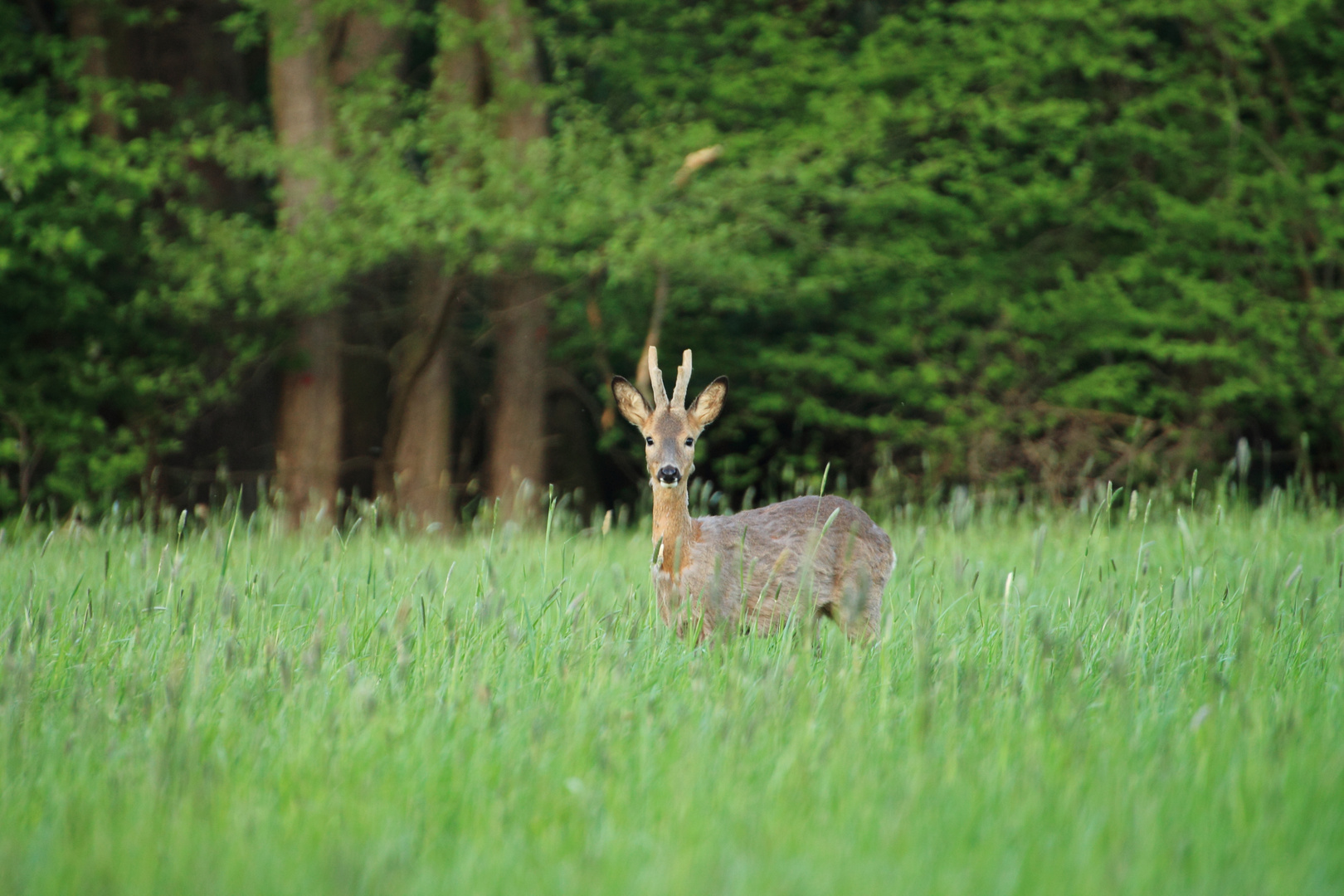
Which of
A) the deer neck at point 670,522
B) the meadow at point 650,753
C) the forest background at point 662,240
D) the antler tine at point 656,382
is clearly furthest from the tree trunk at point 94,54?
the deer neck at point 670,522

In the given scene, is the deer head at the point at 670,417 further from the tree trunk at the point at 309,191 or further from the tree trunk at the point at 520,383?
the tree trunk at the point at 520,383

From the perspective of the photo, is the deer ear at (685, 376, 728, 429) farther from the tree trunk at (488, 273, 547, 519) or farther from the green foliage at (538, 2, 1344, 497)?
the green foliage at (538, 2, 1344, 497)

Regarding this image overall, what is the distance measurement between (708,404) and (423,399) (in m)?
8.45

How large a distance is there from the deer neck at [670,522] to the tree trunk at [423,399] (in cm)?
799

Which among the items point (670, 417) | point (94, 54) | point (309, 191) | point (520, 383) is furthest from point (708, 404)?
point (94, 54)

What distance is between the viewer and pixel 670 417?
16.7 ft

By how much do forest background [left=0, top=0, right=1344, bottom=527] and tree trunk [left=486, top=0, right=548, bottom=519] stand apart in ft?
0.13

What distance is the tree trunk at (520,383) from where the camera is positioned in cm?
1342

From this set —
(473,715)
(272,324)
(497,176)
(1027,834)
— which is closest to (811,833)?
(1027,834)

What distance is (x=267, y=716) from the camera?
3.55 m

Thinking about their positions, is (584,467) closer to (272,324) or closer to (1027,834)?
(272,324)

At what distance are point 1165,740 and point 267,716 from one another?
7.69 ft

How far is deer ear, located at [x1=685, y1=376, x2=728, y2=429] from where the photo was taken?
5.19 metres

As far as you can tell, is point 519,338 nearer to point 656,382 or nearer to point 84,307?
point 84,307
